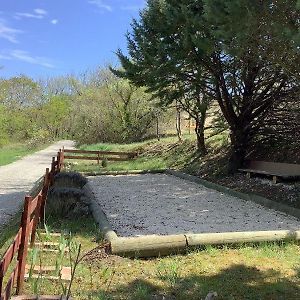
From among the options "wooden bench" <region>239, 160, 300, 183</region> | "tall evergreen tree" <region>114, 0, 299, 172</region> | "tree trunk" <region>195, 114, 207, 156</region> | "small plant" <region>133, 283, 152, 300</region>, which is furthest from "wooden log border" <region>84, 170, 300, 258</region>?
"tree trunk" <region>195, 114, 207, 156</region>

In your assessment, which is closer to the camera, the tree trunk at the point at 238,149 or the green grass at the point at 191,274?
the green grass at the point at 191,274

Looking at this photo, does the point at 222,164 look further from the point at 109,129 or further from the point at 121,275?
the point at 109,129

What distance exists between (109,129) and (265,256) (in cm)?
3053

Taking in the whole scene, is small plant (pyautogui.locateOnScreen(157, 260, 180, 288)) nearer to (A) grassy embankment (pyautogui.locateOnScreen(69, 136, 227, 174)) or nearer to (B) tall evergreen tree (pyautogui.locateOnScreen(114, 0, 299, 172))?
(B) tall evergreen tree (pyautogui.locateOnScreen(114, 0, 299, 172))

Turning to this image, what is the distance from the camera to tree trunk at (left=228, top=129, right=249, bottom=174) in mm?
12836

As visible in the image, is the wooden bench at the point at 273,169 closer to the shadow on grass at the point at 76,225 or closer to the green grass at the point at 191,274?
the green grass at the point at 191,274

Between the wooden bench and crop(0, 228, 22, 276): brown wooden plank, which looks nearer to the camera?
crop(0, 228, 22, 276): brown wooden plank

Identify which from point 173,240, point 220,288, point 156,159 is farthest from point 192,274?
point 156,159

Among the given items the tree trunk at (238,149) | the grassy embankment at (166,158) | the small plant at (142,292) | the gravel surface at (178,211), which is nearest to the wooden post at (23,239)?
the small plant at (142,292)

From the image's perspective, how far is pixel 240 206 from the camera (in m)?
8.65

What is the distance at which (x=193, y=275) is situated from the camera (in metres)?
4.44

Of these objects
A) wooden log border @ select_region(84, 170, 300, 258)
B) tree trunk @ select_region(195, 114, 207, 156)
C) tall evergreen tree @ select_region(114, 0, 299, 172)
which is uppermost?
tall evergreen tree @ select_region(114, 0, 299, 172)

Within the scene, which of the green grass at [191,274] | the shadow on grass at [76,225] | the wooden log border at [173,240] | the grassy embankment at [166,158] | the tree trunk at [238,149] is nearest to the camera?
the green grass at [191,274]

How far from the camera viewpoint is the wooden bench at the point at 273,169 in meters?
10.6
